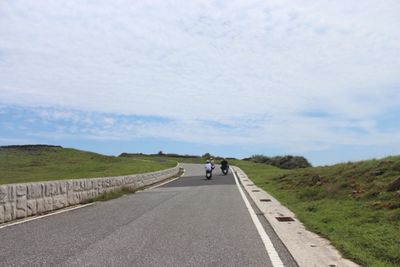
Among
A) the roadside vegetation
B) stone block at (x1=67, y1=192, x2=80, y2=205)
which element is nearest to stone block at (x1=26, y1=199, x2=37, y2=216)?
stone block at (x1=67, y1=192, x2=80, y2=205)

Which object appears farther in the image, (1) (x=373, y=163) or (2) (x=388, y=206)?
(1) (x=373, y=163)

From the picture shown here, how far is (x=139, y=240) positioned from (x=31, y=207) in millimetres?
5975

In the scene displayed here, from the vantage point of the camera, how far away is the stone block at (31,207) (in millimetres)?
14172

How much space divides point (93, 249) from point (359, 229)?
569 centimetres

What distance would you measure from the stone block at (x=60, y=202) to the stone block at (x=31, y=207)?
1.54 m

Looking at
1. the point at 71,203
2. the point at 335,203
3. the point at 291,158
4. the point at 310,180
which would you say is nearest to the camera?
the point at 335,203

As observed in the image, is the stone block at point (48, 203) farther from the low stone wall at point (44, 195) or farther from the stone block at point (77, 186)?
the stone block at point (77, 186)

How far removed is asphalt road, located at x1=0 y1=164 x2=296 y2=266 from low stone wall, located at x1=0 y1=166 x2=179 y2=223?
0.81m

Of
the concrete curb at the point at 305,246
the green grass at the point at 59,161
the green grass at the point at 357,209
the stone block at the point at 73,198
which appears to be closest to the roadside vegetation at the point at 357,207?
the green grass at the point at 357,209

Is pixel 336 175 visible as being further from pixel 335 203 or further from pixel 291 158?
pixel 291 158

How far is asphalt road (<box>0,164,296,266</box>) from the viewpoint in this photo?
784cm

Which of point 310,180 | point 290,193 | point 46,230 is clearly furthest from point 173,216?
point 310,180

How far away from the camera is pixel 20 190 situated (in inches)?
547

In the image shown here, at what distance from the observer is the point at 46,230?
36.8 feet
